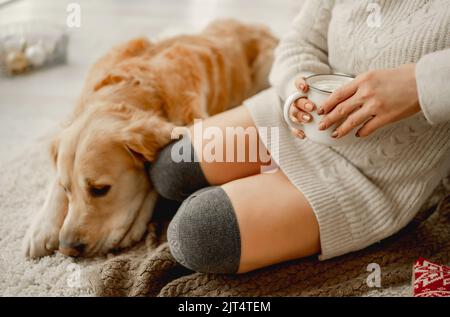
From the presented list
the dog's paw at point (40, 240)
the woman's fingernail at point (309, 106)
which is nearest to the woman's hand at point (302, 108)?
the woman's fingernail at point (309, 106)

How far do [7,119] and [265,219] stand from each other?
123cm

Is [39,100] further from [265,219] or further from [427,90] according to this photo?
[427,90]

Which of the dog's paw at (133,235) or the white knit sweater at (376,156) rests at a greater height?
the white knit sweater at (376,156)

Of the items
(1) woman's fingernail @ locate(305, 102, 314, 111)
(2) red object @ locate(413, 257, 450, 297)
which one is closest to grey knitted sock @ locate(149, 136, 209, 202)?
(1) woman's fingernail @ locate(305, 102, 314, 111)

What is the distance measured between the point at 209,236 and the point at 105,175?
0.39m

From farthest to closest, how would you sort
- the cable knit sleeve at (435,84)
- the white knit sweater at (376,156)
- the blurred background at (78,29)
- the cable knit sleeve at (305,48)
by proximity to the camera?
the blurred background at (78,29) → the cable knit sleeve at (305,48) → the white knit sweater at (376,156) → the cable knit sleeve at (435,84)

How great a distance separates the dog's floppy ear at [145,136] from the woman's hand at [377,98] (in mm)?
532

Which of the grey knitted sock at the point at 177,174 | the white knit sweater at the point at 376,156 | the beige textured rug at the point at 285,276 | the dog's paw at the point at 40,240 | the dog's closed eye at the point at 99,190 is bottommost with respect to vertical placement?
the dog's paw at the point at 40,240

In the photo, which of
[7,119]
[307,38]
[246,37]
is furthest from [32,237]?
[246,37]

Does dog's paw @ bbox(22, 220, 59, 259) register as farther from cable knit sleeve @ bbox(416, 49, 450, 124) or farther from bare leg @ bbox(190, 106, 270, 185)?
cable knit sleeve @ bbox(416, 49, 450, 124)

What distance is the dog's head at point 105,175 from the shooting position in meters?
1.12

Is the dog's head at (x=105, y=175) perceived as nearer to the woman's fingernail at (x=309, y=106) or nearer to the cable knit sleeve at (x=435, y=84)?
the woman's fingernail at (x=309, y=106)

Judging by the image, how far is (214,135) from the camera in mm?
1134

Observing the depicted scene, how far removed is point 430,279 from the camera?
957 millimetres
